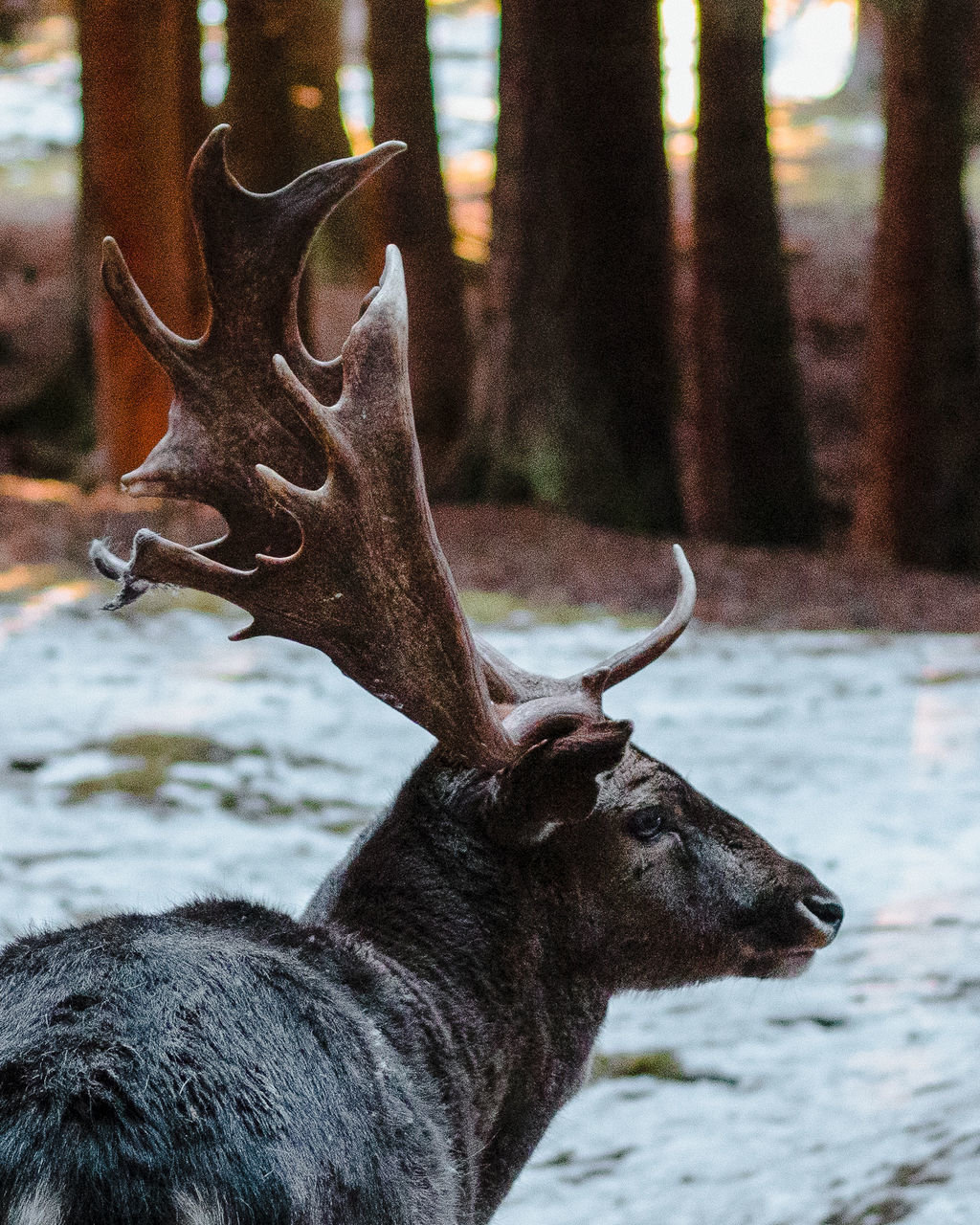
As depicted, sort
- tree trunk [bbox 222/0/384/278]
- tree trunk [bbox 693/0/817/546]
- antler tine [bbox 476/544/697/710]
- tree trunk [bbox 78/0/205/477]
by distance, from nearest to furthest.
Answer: antler tine [bbox 476/544/697/710] < tree trunk [bbox 78/0/205/477] < tree trunk [bbox 693/0/817/546] < tree trunk [bbox 222/0/384/278]

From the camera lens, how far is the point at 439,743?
10.00 ft

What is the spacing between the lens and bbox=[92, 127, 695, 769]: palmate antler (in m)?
2.87

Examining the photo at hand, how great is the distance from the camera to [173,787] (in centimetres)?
646

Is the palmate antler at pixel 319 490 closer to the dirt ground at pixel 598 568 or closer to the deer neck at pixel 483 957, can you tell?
the deer neck at pixel 483 957

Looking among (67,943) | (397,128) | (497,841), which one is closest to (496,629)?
(497,841)

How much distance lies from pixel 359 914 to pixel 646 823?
618mm

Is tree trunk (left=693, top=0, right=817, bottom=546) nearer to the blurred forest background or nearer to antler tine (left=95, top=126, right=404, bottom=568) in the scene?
the blurred forest background

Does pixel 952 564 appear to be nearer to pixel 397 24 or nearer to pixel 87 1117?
pixel 397 24

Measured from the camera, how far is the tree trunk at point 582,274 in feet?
37.7

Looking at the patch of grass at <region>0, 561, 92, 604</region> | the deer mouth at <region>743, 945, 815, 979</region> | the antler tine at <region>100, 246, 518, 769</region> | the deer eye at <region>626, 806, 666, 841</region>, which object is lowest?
the patch of grass at <region>0, 561, 92, 604</region>

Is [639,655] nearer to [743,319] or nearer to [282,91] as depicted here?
[743,319]

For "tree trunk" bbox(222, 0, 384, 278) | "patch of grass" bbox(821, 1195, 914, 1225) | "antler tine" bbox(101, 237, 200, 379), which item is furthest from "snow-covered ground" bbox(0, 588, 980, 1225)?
"tree trunk" bbox(222, 0, 384, 278)

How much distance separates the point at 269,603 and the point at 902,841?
415cm

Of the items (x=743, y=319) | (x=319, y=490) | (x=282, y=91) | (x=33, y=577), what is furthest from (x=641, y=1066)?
(x=282, y=91)
